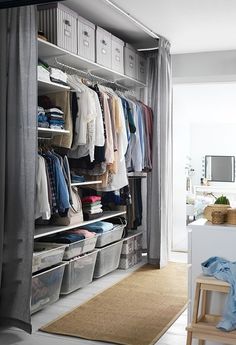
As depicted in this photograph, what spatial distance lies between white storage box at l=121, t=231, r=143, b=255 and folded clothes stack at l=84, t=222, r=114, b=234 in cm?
45

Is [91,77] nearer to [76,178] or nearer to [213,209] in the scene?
[76,178]

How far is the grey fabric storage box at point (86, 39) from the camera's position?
3.98 meters

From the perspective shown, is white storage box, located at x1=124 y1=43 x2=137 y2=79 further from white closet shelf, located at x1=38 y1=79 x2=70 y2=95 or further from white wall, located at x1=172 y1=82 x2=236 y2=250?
white closet shelf, located at x1=38 y1=79 x2=70 y2=95

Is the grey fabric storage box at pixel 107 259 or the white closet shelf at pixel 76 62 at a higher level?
the white closet shelf at pixel 76 62

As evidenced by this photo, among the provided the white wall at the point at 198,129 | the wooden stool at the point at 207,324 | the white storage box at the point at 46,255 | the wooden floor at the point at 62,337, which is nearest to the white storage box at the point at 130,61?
the white wall at the point at 198,129

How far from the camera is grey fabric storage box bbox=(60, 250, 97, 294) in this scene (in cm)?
393

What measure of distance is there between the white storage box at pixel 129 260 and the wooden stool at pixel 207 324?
2.47 meters

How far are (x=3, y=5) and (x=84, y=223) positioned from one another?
2509 mm

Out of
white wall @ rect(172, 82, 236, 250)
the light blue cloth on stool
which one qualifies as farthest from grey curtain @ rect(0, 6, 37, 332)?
white wall @ rect(172, 82, 236, 250)

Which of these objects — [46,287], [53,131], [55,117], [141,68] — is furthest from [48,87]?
[141,68]

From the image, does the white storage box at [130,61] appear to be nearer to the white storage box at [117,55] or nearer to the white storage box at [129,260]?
Result: the white storage box at [117,55]

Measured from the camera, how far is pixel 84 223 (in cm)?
420

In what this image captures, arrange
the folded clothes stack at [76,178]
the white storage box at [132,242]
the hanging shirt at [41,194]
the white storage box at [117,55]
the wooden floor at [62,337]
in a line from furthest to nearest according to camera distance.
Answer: the white storage box at [132,242]
the white storage box at [117,55]
the folded clothes stack at [76,178]
the hanging shirt at [41,194]
the wooden floor at [62,337]

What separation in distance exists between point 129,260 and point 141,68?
225 centimetres
